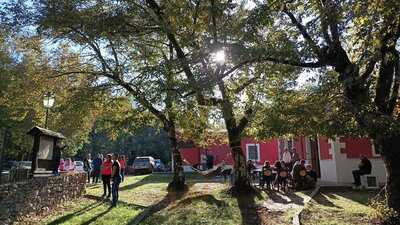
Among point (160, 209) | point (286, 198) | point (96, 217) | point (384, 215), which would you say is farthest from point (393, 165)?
point (96, 217)

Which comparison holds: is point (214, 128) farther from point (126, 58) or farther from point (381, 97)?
point (381, 97)

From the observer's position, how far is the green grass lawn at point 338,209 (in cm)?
1153

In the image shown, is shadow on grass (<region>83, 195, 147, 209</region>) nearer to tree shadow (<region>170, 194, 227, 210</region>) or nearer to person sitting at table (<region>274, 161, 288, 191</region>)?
tree shadow (<region>170, 194, 227, 210</region>)

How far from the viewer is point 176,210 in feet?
44.9

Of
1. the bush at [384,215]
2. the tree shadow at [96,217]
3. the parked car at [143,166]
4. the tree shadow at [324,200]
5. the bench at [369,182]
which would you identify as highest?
the parked car at [143,166]

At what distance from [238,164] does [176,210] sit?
3567 mm

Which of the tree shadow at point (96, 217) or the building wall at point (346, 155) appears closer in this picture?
the tree shadow at point (96, 217)

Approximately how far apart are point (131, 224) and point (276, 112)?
4.87 metres

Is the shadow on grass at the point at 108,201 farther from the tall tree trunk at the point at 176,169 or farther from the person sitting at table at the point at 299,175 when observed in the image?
the person sitting at table at the point at 299,175

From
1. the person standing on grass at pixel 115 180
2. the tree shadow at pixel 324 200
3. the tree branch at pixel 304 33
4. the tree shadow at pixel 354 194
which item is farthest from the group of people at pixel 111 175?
the tree branch at pixel 304 33

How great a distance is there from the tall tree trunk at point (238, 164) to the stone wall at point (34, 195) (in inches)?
233

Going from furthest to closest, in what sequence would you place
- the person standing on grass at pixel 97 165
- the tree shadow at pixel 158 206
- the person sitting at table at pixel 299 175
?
the person standing on grass at pixel 97 165 < the person sitting at table at pixel 299 175 < the tree shadow at pixel 158 206

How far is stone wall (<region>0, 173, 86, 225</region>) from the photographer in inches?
424

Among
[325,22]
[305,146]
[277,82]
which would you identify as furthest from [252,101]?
[305,146]
